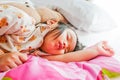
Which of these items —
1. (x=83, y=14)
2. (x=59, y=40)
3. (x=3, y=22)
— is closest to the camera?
(x=3, y=22)

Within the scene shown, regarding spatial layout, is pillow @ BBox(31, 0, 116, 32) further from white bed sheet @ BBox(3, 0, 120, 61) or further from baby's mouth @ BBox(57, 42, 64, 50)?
baby's mouth @ BBox(57, 42, 64, 50)

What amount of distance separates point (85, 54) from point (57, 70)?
0.94 ft

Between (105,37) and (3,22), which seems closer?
(3,22)

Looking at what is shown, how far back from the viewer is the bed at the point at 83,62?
1.04m

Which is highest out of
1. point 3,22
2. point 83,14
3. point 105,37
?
point 3,22

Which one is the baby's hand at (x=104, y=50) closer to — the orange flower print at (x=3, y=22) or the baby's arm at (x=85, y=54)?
the baby's arm at (x=85, y=54)

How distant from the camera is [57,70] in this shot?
42.2 inches

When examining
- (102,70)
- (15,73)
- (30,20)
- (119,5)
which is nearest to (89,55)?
(102,70)

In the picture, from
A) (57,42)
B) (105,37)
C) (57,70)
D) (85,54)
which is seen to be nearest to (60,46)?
(57,42)

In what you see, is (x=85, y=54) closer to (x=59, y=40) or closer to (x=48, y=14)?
(x=59, y=40)

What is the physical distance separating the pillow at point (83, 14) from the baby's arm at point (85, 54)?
11.6 inches

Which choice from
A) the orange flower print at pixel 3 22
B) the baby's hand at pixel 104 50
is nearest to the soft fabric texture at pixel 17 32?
the orange flower print at pixel 3 22

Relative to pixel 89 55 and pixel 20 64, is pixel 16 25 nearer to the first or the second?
pixel 20 64

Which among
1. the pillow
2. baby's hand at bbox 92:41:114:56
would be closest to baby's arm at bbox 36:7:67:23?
the pillow
